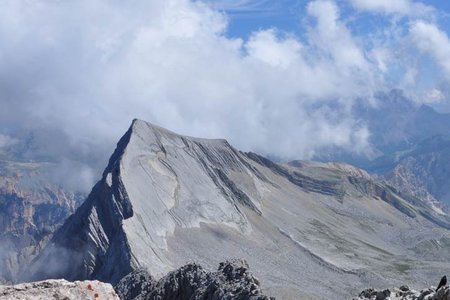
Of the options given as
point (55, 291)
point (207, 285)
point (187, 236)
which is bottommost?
point (55, 291)

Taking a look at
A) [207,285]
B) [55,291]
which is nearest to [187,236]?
[207,285]

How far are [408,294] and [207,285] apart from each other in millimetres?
41457

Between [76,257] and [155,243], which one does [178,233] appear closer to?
[155,243]

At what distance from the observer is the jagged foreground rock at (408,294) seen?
101 feet

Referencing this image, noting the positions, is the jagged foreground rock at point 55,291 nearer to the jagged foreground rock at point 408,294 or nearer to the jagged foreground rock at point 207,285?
the jagged foreground rock at point 408,294

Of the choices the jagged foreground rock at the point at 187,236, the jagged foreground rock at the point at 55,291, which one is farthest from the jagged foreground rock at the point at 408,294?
the jagged foreground rock at the point at 187,236

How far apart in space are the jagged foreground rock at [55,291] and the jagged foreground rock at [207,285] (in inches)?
1837

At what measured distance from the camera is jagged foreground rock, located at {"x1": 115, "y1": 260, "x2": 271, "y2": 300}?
Result: 73.6 meters

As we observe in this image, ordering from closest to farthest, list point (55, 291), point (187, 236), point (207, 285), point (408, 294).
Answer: point (55, 291) → point (408, 294) → point (207, 285) → point (187, 236)

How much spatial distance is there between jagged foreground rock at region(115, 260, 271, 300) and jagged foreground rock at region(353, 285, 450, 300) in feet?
73.1

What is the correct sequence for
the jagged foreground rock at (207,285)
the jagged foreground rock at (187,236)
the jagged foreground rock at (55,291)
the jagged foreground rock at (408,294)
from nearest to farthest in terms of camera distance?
the jagged foreground rock at (55,291), the jagged foreground rock at (408,294), the jagged foreground rock at (207,285), the jagged foreground rock at (187,236)

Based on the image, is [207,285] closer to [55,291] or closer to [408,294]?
[408,294]

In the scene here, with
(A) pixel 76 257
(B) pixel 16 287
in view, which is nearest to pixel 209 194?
(A) pixel 76 257

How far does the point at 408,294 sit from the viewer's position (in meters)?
41.6
